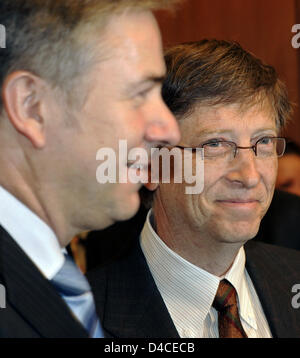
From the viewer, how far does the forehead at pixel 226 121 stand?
70.3 inches

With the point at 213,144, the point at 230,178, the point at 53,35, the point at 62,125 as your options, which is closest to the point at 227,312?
the point at 230,178

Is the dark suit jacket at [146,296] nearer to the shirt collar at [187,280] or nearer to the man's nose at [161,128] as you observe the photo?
the shirt collar at [187,280]

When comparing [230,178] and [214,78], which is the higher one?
[214,78]

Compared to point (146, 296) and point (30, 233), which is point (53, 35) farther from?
point (146, 296)

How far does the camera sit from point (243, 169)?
70.6 inches

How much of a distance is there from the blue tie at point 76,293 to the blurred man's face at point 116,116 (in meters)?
0.11

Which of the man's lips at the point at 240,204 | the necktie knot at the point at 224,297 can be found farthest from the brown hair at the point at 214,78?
the necktie knot at the point at 224,297

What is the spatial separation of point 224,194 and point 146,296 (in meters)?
0.38

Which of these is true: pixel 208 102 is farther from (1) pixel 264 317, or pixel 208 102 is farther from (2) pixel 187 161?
(1) pixel 264 317

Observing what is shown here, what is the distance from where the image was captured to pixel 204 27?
4.06 m

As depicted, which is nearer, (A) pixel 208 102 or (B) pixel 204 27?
(A) pixel 208 102

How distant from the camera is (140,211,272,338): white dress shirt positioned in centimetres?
176
